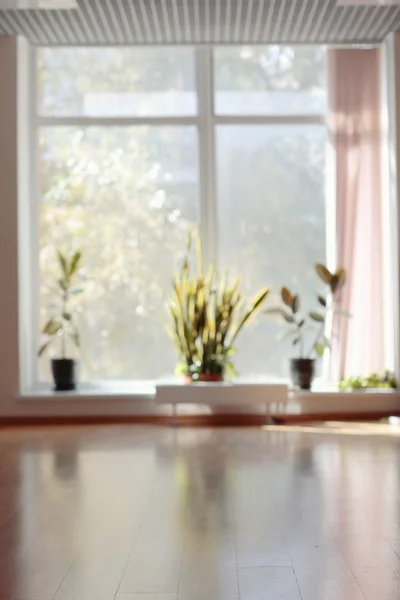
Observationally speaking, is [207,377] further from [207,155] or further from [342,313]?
[207,155]

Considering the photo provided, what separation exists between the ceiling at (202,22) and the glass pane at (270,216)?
0.86 meters

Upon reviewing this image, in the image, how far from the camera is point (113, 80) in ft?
28.3

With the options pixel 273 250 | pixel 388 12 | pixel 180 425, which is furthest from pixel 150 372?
pixel 388 12

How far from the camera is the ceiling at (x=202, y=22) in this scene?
7266mm

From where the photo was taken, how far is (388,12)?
297 inches

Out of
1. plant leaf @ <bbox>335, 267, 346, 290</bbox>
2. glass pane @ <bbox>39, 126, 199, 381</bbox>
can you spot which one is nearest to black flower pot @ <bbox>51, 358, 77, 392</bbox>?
glass pane @ <bbox>39, 126, 199, 381</bbox>

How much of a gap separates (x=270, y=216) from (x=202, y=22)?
1.76 metres

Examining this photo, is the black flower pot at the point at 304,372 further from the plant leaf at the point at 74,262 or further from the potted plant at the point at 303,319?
the plant leaf at the point at 74,262

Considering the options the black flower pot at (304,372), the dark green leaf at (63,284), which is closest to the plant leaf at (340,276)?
the black flower pot at (304,372)

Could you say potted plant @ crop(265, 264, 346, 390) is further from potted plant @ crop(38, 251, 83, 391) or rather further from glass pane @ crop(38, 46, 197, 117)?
glass pane @ crop(38, 46, 197, 117)

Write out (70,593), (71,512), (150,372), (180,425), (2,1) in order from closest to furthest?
(70,593) < (71,512) < (2,1) < (180,425) < (150,372)

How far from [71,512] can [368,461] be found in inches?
82.4

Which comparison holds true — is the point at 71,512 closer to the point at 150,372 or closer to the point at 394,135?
the point at 150,372

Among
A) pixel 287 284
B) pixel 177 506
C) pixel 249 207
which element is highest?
pixel 249 207
